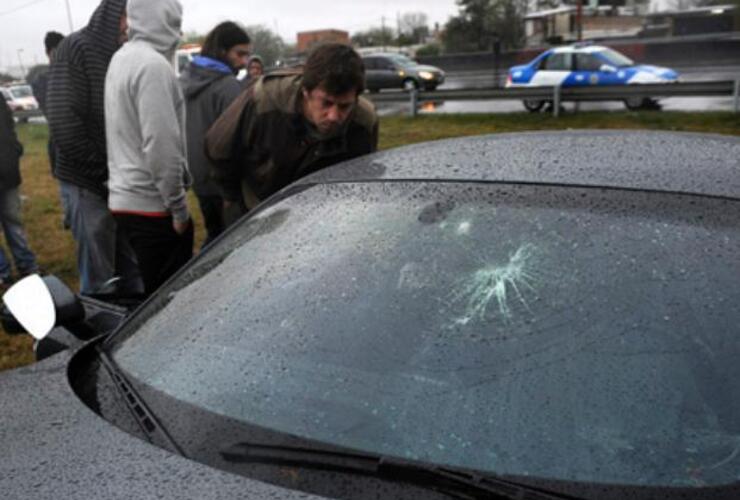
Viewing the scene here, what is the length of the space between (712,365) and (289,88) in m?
2.10

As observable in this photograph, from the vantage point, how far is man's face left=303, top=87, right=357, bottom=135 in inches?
112

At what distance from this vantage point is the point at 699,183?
1639mm

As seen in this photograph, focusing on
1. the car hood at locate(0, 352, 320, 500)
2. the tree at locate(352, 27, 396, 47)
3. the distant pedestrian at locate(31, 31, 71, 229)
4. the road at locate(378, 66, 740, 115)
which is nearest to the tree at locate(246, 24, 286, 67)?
the tree at locate(352, 27, 396, 47)

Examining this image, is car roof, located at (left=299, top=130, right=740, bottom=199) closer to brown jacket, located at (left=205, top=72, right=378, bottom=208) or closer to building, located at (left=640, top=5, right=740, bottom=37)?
brown jacket, located at (left=205, top=72, right=378, bottom=208)

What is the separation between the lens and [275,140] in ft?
10.2

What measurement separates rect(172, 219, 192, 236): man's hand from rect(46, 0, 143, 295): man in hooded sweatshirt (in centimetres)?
41

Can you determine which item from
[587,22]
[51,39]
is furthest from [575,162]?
[587,22]

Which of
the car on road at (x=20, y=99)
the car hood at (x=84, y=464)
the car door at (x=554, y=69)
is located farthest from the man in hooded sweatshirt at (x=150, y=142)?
the car on road at (x=20, y=99)

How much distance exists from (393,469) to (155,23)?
8.42 feet

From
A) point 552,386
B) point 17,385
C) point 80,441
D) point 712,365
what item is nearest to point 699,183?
point 712,365

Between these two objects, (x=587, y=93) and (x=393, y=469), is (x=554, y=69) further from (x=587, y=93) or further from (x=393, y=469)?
(x=393, y=469)

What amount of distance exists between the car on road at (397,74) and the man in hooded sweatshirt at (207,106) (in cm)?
2143

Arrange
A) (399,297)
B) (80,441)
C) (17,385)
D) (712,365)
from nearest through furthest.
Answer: (712,365)
(80,441)
(399,297)
(17,385)

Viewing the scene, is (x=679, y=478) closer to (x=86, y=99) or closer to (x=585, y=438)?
(x=585, y=438)
